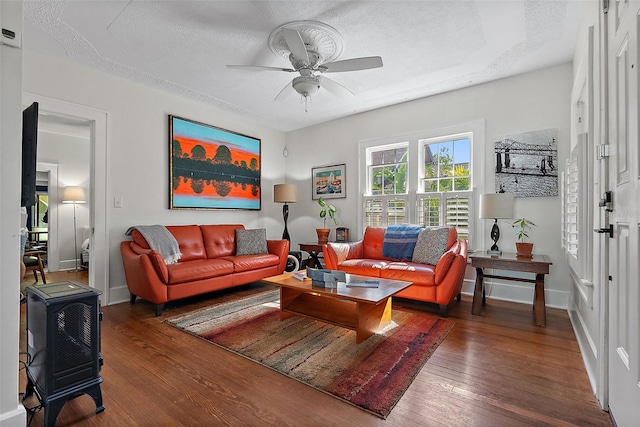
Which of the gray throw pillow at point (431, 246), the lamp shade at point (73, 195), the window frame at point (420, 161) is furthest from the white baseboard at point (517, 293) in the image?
the lamp shade at point (73, 195)

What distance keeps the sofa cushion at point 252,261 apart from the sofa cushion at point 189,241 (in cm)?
40

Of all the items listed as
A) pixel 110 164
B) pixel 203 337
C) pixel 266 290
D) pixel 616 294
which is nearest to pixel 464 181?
pixel 616 294

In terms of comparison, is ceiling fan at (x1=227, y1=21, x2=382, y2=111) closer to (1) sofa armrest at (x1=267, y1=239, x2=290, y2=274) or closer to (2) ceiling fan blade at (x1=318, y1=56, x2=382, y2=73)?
(2) ceiling fan blade at (x1=318, y1=56, x2=382, y2=73)

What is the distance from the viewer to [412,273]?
323cm

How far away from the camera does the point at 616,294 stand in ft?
4.77

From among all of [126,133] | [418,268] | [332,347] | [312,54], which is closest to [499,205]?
[418,268]

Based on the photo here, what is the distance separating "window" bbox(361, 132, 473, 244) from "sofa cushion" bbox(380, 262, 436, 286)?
1.08m

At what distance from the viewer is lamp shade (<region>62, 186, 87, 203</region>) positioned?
593 cm

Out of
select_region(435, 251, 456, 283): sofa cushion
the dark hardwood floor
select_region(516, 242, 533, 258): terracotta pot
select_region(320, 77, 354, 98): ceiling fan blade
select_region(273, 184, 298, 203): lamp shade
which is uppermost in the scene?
select_region(320, 77, 354, 98): ceiling fan blade

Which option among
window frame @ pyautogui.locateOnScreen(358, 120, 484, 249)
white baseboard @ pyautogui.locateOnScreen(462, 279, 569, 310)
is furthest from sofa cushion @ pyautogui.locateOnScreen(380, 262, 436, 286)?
window frame @ pyautogui.locateOnScreen(358, 120, 484, 249)

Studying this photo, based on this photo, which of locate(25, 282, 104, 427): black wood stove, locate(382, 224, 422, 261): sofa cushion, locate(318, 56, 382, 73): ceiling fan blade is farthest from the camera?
locate(382, 224, 422, 261): sofa cushion

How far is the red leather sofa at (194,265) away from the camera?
312 cm

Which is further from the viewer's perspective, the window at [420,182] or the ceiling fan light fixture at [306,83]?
the window at [420,182]

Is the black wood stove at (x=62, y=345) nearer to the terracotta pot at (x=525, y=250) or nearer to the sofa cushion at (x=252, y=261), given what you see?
the sofa cushion at (x=252, y=261)
